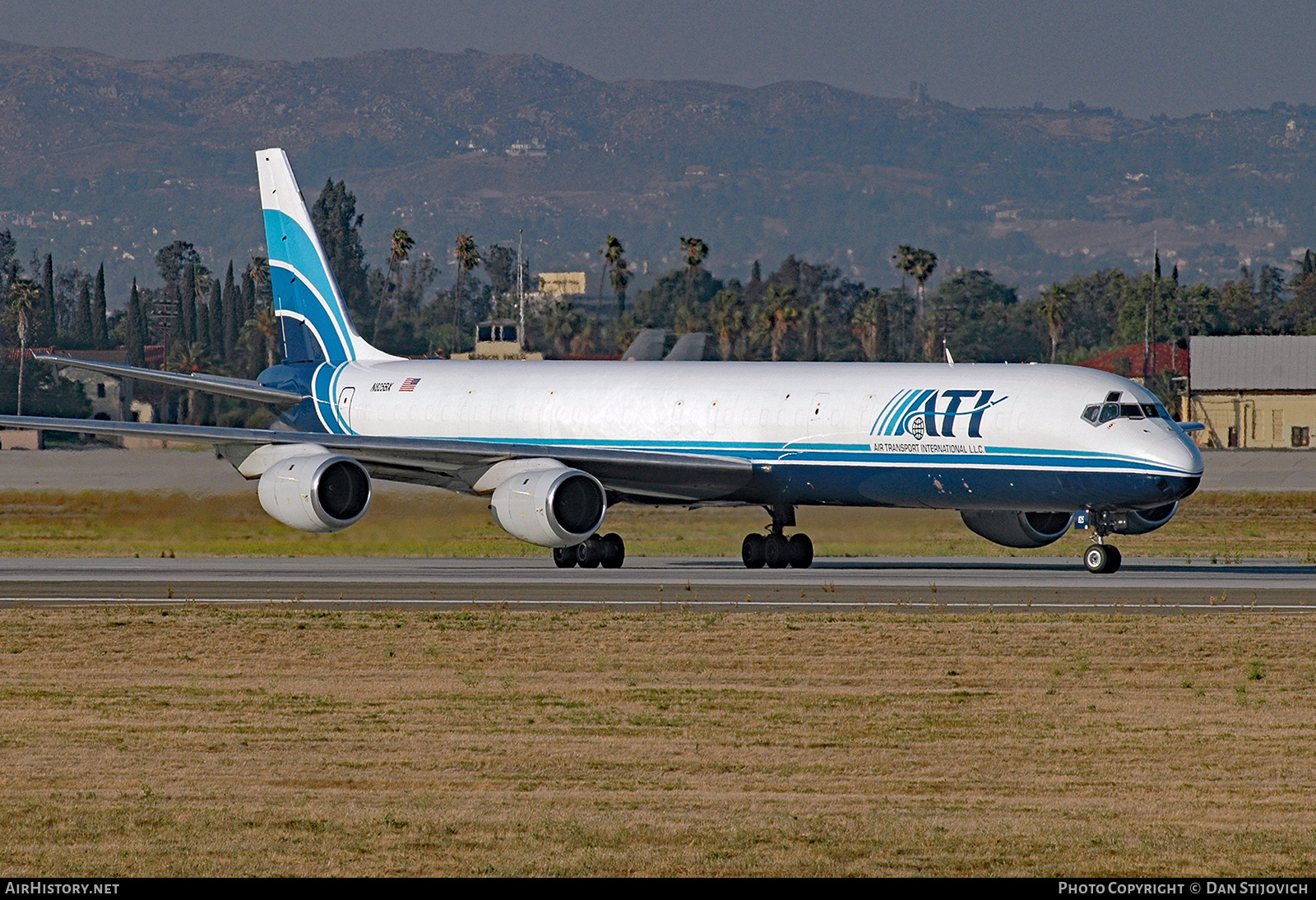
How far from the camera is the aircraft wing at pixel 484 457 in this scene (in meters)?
34.9

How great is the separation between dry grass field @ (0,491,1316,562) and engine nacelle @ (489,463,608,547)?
142 centimetres

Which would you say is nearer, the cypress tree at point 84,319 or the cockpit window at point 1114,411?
the cockpit window at point 1114,411

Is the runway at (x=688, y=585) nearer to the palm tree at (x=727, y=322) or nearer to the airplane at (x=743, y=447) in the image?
the airplane at (x=743, y=447)

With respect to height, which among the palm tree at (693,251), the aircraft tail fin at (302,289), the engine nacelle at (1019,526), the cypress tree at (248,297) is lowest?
the engine nacelle at (1019,526)

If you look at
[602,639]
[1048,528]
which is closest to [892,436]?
[1048,528]

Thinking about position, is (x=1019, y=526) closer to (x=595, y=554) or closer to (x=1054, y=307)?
(x=595, y=554)

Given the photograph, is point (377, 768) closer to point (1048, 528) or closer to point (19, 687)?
point (19, 687)

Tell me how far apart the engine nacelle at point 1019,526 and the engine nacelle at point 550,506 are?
7314 mm

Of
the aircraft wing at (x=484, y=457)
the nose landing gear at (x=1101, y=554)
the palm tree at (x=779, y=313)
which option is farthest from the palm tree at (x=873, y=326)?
the nose landing gear at (x=1101, y=554)

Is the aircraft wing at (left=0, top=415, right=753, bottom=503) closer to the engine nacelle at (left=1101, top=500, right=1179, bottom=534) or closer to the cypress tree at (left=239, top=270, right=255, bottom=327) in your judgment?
the engine nacelle at (left=1101, top=500, right=1179, bottom=534)

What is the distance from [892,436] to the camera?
109 ft

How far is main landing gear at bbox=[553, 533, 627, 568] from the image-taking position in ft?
118

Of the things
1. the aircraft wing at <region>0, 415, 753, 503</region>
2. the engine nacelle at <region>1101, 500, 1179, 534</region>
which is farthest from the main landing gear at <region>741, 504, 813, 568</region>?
the engine nacelle at <region>1101, 500, 1179, 534</region>

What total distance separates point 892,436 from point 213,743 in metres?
19.8
